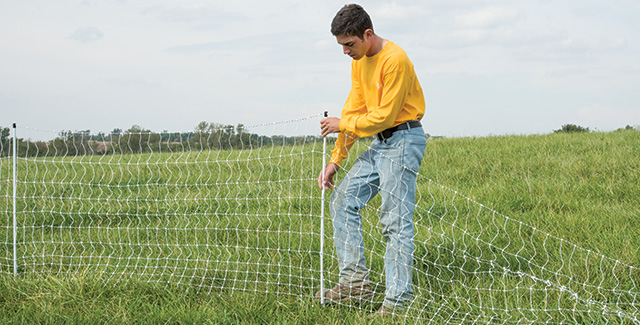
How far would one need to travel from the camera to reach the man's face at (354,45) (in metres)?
3.44

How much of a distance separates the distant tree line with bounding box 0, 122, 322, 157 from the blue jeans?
2.94ft

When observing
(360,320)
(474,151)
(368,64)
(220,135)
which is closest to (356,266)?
(360,320)

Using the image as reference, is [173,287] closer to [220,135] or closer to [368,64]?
[220,135]

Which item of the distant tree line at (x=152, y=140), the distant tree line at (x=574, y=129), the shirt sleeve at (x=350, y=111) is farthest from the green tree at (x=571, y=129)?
the shirt sleeve at (x=350, y=111)

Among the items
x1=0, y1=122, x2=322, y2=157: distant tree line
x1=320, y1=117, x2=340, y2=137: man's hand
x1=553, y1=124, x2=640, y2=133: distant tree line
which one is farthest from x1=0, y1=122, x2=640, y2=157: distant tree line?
x1=553, y1=124, x2=640, y2=133: distant tree line

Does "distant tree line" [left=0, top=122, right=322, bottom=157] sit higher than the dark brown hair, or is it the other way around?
the dark brown hair

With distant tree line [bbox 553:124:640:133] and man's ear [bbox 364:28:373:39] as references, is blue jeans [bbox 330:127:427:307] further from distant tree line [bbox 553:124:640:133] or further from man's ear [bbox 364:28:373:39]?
distant tree line [bbox 553:124:640:133]

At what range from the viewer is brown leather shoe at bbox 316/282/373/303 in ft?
12.6

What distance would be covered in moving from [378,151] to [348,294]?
3.66 feet

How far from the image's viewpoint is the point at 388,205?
11.8 feet

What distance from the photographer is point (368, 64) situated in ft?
11.8

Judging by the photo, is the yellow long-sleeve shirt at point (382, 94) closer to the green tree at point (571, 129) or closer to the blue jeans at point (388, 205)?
the blue jeans at point (388, 205)

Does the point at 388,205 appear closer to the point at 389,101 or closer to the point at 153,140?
the point at 389,101

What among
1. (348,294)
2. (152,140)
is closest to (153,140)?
(152,140)
